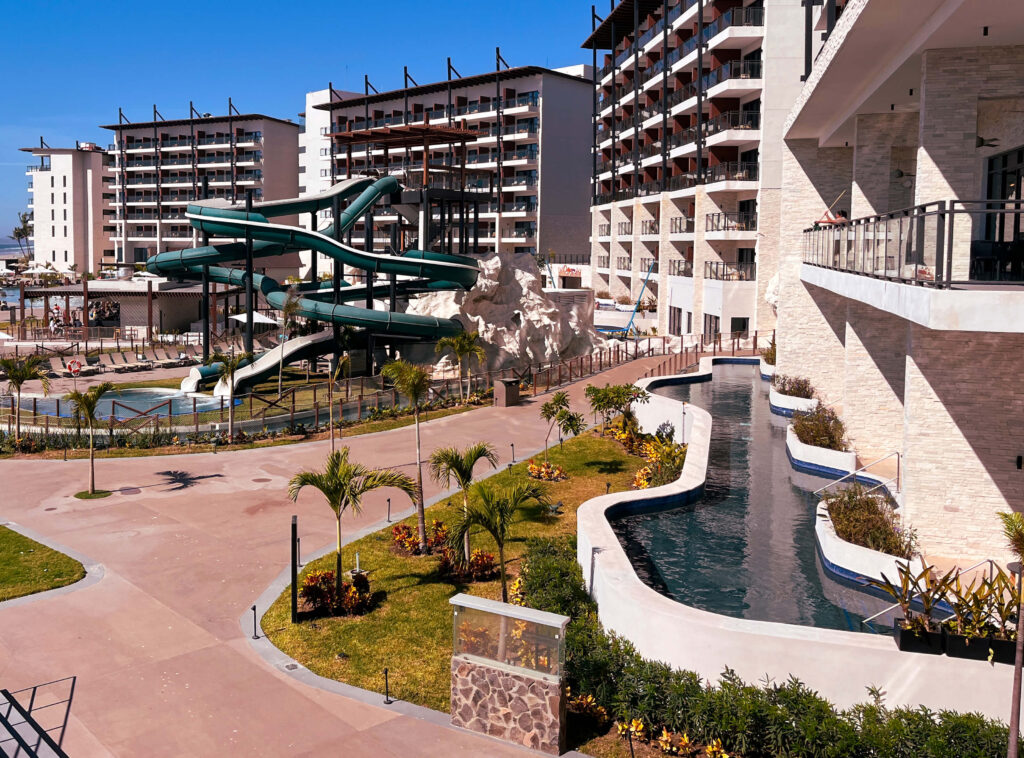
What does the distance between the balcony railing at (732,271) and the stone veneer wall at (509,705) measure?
39745mm

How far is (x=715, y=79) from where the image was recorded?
5138cm

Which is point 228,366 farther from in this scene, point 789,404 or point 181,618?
point 789,404

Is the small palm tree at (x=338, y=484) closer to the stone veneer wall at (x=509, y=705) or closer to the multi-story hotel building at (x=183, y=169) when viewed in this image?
the stone veneer wall at (x=509, y=705)

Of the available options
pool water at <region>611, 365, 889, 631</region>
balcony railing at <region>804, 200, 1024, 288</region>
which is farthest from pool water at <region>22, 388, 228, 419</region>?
balcony railing at <region>804, 200, 1024, 288</region>

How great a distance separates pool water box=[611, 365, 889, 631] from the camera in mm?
14359

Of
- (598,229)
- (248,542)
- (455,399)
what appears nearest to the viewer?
(248,542)

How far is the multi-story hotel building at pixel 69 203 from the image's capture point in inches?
4744

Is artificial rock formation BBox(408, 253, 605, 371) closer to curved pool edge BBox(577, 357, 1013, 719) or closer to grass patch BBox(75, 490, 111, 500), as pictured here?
grass patch BBox(75, 490, 111, 500)

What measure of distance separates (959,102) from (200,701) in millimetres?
15617

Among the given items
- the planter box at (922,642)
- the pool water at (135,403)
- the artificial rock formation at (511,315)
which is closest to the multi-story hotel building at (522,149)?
the artificial rock formation at (511,315)

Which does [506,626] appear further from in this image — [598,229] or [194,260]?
[598,229]

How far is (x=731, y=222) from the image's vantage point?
52.0m

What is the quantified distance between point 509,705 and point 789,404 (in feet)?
62.6

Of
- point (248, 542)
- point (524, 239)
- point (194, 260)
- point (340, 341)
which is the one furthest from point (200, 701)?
point (524, 239)
